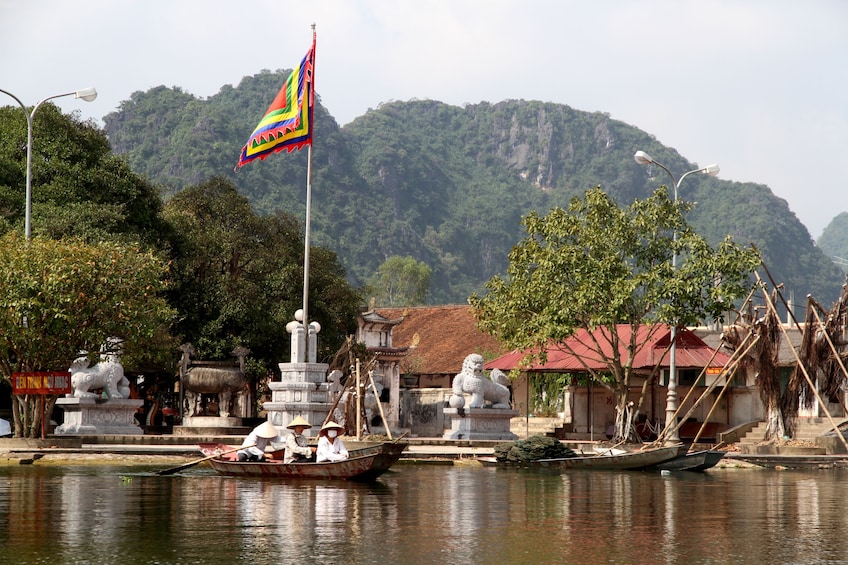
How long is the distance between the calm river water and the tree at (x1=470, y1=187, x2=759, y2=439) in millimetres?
10149

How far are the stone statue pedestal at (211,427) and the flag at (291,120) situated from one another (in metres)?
9.56

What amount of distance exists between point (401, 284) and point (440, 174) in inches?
2112

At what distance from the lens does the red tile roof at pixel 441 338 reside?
56.5 meters

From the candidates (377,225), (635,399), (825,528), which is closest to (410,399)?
(635,399)

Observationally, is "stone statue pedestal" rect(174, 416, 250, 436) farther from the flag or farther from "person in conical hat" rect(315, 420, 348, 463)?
"person in conical hat" rect(315, 420, 348, 463)

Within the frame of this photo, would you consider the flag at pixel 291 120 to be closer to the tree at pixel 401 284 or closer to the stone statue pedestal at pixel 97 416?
the stone statue pedestal at pixel 97 416

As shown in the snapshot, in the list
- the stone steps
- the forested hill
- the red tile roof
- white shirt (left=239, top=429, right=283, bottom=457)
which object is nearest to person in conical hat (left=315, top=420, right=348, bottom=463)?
white shirt (left=239, top=429, right=283, bottom=457)

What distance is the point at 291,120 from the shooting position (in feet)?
114

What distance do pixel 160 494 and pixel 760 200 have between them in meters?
155

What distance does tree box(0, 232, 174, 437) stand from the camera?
98.7 ft

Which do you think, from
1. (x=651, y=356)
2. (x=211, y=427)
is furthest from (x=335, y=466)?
(x=651, y=356)

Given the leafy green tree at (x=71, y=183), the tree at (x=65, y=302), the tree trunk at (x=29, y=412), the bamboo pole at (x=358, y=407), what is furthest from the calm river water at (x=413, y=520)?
the leafy green tree at (x=71, y=183)

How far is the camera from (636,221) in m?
35.9

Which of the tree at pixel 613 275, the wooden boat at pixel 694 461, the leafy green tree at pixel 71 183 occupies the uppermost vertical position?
the leafy green tree at pixel 71 183
